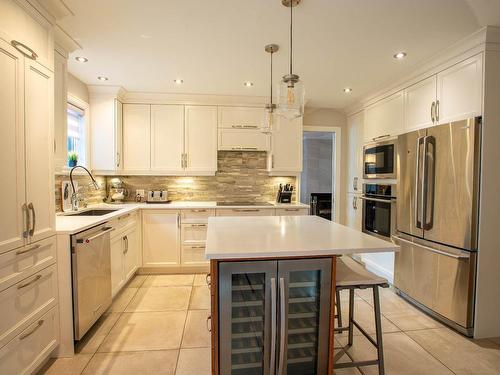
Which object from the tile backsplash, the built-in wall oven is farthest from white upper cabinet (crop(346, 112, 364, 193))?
the tile backsplash

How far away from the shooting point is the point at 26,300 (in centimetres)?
159

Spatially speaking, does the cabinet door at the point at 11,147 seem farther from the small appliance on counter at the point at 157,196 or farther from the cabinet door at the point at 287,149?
the cabinet door at the point at 287,149

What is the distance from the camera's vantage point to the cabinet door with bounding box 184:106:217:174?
3.81 m

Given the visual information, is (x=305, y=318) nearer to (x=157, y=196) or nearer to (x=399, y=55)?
(x=399, y=55)

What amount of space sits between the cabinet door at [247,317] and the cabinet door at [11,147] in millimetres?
1174

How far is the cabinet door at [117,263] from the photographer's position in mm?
2666

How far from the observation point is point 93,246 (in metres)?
2.15

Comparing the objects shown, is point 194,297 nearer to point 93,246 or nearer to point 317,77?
point 93,246

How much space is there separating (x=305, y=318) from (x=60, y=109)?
248cm

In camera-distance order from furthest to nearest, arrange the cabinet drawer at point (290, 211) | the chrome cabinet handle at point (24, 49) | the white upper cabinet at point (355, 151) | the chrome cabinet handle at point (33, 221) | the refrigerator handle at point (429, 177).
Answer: the white upper cabinet at point (355, 151) → the cabinet drawer at point (290, 211) → the refrigerator handle at point (429, 177) → the chrome cabinet handle at point (33, 221) → the chrome cabinet handle at point (24, 49)

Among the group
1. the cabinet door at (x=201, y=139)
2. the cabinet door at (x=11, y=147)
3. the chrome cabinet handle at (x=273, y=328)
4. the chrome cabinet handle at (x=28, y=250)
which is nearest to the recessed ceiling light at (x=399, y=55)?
the cabinet door at (x=201, y=139)

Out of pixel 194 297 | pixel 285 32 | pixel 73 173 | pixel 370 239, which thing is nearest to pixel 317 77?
pixel 285 32

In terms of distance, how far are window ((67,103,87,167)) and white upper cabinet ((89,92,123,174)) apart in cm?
9

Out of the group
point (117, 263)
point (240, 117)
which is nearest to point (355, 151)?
point (240, 117)
